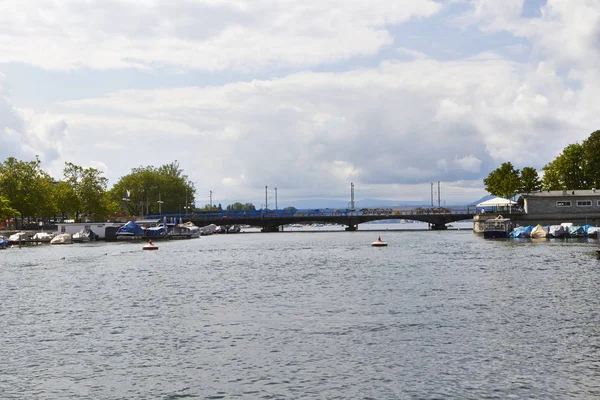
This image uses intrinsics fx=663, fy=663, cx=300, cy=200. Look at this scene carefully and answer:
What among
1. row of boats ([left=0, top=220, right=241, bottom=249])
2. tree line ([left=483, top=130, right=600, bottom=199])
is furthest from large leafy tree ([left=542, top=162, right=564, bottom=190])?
row of boats ([left=0, top=220, right=241, bottom=249])

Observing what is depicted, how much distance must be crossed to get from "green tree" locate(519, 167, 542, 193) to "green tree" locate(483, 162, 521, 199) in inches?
54.9

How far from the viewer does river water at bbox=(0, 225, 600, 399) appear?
83.1 ft

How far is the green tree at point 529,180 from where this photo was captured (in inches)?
6900

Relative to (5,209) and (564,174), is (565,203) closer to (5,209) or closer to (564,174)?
(564,174)

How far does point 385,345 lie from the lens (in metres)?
31.9

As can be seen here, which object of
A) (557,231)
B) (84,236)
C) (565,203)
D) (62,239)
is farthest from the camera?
(84,236)

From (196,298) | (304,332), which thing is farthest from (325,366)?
(196,298)

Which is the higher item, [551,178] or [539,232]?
[551,178]

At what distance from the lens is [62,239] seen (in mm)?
155875

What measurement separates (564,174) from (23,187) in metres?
139

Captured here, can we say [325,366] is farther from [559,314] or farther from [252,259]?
[252,259]

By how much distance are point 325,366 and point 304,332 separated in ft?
24.2

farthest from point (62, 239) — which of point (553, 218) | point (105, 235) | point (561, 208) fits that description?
point (561, 208)

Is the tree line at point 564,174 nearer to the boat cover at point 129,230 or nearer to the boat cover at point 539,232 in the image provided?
the boat cover at point 539,232
